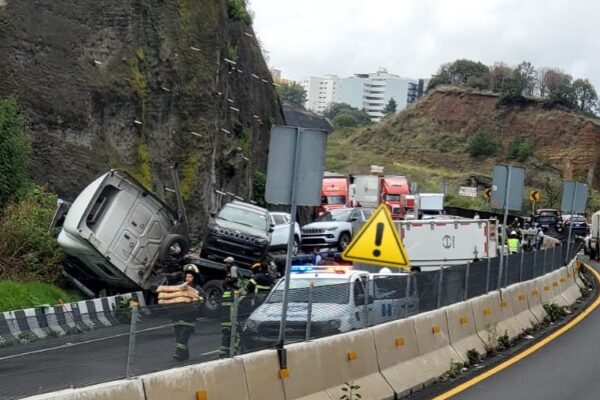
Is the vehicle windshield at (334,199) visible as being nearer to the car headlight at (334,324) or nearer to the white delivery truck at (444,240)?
the white delivery truck at (444,240)

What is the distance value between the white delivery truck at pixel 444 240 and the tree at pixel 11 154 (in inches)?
418

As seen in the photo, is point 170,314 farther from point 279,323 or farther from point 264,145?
point 264,145

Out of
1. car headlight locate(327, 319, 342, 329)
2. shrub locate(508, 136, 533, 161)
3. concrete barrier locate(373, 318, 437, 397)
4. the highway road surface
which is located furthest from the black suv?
shrub locate(508, 136, 533, 161)

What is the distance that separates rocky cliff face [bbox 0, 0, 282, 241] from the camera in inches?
1105

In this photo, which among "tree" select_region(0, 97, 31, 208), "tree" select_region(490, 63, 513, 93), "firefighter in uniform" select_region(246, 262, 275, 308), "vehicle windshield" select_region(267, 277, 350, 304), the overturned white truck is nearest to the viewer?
"vehicle windshield" select_region(267, 277, 350, 304)

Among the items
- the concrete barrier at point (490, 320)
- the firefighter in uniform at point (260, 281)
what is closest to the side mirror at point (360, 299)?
the concrete barrier at point (490, 320)

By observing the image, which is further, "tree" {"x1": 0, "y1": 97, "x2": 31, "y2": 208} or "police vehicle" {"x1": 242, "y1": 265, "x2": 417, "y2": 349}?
"tree" {"x1": 0, "y1": 97, "x2": 31, "y2": 208}

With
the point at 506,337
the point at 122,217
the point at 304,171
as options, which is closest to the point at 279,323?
the point at 304,171

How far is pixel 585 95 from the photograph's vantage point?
126750 mm

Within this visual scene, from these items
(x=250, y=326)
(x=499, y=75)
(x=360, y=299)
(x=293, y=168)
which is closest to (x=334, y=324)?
(x=360, y=299)

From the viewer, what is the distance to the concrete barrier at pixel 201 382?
801 cm

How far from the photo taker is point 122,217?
861 inches

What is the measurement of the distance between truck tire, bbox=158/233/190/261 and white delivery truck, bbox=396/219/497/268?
303 inches

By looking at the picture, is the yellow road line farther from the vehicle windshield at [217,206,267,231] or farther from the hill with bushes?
the hill with bushes
